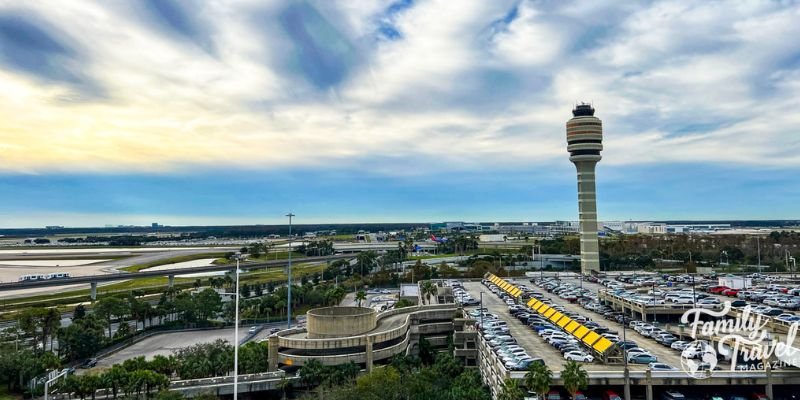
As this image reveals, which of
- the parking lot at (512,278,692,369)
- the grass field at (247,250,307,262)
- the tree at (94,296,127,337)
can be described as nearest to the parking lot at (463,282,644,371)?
the parking lot at (512,278,692,369)

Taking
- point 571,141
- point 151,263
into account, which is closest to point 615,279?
point 571,141

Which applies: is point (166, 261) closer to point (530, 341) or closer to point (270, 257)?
point (270, 257)

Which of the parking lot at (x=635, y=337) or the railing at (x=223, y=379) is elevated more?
→ the parking lot at (x=635, y=337)

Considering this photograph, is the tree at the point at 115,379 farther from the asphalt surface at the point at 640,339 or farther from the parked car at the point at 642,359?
the asphalt surface at the point at 640,339

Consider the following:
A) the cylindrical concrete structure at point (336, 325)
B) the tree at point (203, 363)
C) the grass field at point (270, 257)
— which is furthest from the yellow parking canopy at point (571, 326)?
the grass field at point (270, 257)

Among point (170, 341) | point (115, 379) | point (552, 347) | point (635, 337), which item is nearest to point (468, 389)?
point (552, 347)

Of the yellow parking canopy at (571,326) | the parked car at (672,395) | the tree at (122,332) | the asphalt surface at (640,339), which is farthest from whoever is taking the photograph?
the tree at (122,332)

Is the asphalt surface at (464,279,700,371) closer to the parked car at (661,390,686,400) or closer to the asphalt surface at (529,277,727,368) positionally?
the asphalt surface at (529,277,727,368)
